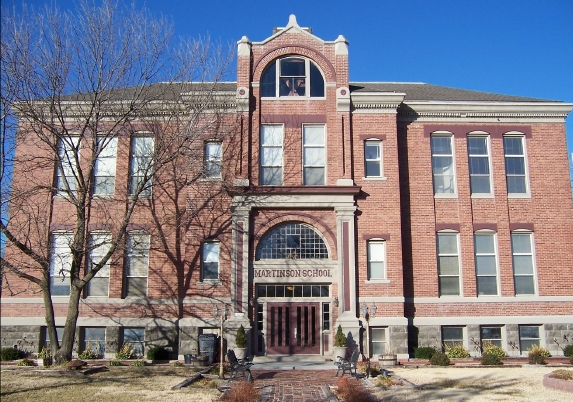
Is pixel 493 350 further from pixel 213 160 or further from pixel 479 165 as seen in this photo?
pixel 213 160

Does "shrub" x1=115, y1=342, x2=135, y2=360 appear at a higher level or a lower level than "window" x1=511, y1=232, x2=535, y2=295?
lower

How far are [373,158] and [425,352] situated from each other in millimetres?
8340

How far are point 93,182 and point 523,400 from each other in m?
18.6

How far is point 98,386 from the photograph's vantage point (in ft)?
50.1

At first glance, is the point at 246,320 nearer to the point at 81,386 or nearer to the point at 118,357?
the point at 118,357

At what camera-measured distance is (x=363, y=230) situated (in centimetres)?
2327

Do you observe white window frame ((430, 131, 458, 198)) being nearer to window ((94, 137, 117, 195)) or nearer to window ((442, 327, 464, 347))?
window ((442, 327, 464, 347))

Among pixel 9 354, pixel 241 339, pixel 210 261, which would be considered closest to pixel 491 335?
pixel 241 339

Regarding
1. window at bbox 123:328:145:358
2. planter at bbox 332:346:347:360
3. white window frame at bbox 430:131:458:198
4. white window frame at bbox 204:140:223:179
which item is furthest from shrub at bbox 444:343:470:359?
window at bbox 123:328:145:358

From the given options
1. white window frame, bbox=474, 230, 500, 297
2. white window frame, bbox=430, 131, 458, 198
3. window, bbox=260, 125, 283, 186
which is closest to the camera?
window, bbox=260, 125, 283, 186

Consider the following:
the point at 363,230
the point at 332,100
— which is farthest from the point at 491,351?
the point at 332,100

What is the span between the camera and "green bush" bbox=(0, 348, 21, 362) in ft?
69.2

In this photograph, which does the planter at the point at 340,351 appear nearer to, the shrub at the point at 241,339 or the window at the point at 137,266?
the shrub at the point at 241,339

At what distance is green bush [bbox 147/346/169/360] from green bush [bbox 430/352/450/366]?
10414 mm
